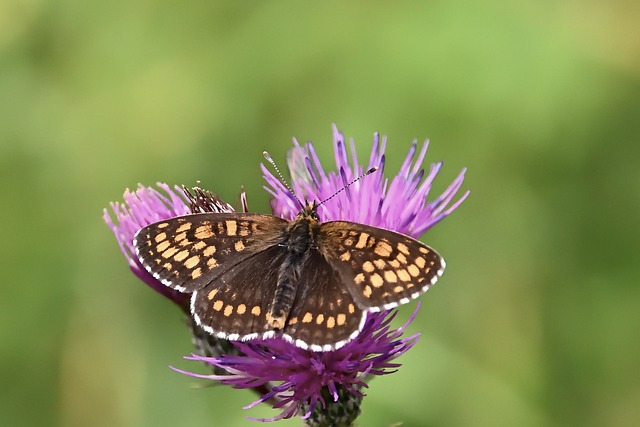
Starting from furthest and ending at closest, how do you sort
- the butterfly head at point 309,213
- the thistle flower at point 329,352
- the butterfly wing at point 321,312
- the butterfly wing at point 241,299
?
the butterfly head at point 309,213 → the thistle flower at point 329,352 → the butterfly wing at point 241,299 → the butterfly wing at point 321,312

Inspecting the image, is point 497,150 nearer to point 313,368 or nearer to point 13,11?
point 313,368

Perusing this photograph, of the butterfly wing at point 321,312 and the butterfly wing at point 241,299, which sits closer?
the butterfly wing at point 321,312

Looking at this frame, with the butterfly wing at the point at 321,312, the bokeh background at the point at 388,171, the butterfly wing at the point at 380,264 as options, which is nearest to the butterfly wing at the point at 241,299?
the butterfly wing at the point at 321,312

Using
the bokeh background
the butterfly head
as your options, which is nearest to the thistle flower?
the butterfly head

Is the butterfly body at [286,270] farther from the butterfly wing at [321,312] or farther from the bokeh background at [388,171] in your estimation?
the bokeh background at [388,171]

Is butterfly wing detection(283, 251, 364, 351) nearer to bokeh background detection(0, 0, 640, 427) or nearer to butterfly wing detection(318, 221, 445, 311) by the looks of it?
butterfly wing detection(318, 221, 445, 311)

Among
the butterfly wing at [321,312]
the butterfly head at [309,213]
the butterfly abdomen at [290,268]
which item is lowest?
the butterfly wing at [321,312]

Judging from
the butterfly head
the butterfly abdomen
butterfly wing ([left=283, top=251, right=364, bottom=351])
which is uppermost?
the butterfly head
